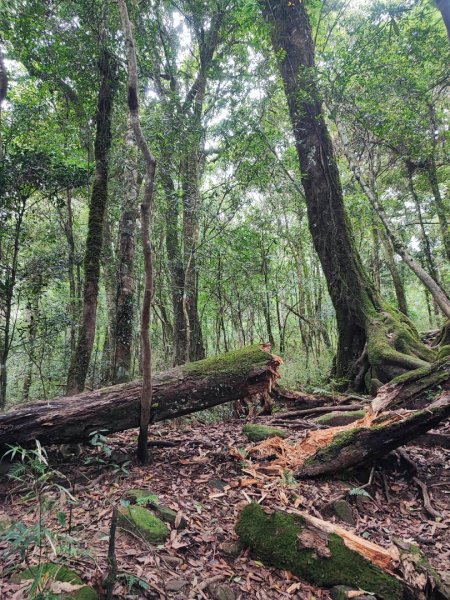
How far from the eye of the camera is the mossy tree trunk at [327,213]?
8391mm

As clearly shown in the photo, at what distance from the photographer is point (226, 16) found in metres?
9.03

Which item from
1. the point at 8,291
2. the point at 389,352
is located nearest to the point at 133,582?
the point at 389,352

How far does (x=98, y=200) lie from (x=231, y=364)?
4442 millimetres

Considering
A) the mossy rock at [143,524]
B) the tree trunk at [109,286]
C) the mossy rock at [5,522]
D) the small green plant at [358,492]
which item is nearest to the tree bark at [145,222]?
the mossy rock at [143,524]

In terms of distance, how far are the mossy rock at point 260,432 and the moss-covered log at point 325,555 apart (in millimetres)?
2056

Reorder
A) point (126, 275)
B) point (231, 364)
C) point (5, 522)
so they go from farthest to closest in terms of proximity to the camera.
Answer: point (126, 275) < point (231, 364) < point (5, 522)

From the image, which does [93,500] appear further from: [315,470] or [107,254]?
[107,254]

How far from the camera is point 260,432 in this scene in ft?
18.2

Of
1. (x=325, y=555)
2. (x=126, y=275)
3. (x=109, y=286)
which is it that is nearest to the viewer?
(x=325, y=555)

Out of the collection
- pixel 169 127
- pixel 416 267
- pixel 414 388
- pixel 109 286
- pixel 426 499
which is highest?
pixel 169 127

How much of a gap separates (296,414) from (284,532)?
12.1ft

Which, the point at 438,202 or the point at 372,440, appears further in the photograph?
the point at 438,202

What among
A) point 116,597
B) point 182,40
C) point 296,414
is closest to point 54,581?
point 116,597

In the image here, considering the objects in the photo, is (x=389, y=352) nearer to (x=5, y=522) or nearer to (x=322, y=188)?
(x=322, y=188)
